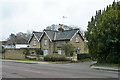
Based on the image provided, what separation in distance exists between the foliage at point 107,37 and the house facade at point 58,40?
1496 centimetres

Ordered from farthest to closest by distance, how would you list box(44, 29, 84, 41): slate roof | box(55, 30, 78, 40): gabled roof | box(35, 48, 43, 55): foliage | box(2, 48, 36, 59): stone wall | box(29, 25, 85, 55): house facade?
1. box(35, 48, 43, 55): foliage
2. box(44, 29, 84, 41): slate roof
3. box(55, 30, 78, 40): gabled roof
4. box(29, 25, 85, 55): house facade
5. box(2, 48, 36, 59): stone wall

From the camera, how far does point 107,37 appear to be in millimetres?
19188

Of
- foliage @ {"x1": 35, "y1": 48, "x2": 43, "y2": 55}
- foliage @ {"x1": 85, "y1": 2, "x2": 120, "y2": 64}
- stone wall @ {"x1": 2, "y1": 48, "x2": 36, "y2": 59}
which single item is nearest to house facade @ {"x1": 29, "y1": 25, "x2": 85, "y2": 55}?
foliage @ {"x1": 35, "y1": 48, "x2": 43, "y2": 55}

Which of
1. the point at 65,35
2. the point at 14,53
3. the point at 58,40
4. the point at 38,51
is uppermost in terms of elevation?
the point at 65,35

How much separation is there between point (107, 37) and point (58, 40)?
19065 mm

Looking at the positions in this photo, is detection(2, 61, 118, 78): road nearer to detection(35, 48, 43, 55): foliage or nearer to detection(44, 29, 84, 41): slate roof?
detection(44, 29, 84, 41): slate roof

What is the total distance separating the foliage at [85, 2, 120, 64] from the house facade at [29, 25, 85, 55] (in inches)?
589

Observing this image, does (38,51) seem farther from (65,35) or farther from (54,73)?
(54,73)

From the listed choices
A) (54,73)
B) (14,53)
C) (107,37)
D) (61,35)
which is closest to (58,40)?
(61,35)

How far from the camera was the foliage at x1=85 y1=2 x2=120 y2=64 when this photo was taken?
731 inches

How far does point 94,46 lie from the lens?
66.8 feet

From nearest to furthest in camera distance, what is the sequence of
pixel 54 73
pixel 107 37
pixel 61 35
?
pixel 54 73 < pixel 107 37 < pixel 61 35

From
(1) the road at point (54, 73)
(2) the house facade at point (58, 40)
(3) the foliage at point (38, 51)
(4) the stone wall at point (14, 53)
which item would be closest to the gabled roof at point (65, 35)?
(2) the house facade at point (58, 40)

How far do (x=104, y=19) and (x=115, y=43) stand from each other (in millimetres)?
3132
